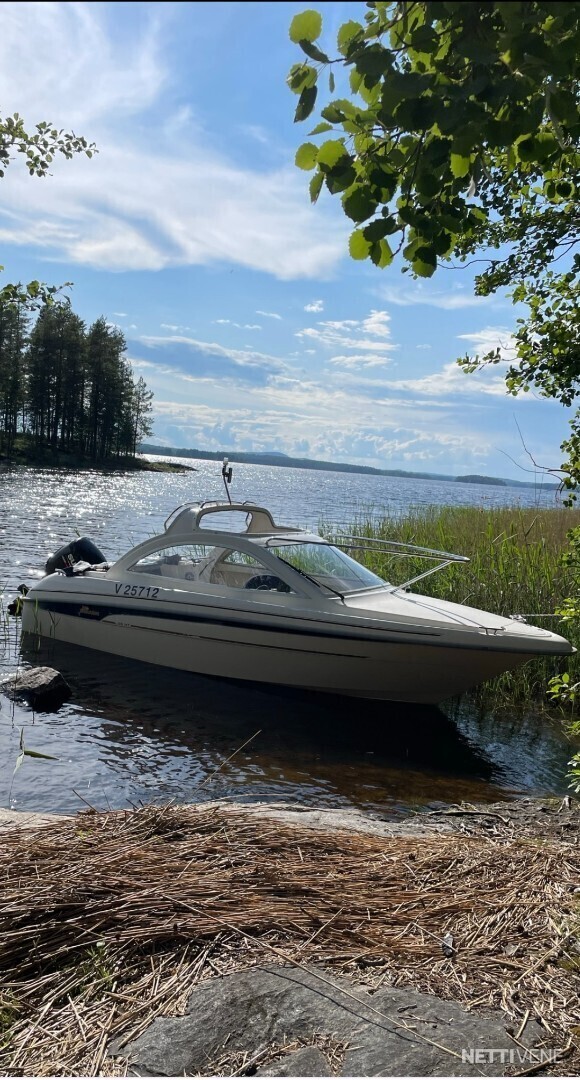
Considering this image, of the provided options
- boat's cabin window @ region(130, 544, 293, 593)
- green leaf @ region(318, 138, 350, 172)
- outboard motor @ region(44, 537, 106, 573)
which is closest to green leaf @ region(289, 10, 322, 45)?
green leaf @ region(318, 138, 350, 172)

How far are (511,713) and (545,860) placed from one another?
531 cm

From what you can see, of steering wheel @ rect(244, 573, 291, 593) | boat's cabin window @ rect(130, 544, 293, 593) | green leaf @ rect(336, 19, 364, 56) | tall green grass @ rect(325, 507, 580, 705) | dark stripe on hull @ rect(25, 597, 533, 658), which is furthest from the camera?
tall green grass @ rect(325, 507, 580, 705)

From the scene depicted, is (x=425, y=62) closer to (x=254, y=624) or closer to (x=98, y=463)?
(x=254, y=624)

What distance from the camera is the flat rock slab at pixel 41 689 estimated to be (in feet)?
26.9

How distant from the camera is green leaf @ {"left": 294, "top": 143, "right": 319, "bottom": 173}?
214 cm

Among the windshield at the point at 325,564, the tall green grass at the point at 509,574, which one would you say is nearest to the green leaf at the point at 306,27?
the tall green grass at the point at 509,574

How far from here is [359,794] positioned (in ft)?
20.9

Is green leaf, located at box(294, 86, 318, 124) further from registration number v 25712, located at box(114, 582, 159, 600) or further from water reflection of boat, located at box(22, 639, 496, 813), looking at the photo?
registration number v 25712, located at box(114, 582, 159, 600)

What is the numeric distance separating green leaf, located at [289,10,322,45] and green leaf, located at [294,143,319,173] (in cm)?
29

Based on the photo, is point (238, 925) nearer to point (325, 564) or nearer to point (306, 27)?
point (306, 27)

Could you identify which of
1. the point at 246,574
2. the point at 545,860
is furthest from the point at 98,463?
the point at 545,860

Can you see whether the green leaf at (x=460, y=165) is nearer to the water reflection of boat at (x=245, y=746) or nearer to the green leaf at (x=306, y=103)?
the green leaf at (x=306, y=103)

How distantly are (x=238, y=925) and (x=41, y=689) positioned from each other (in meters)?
6.09

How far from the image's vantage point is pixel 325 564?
30.1ft
